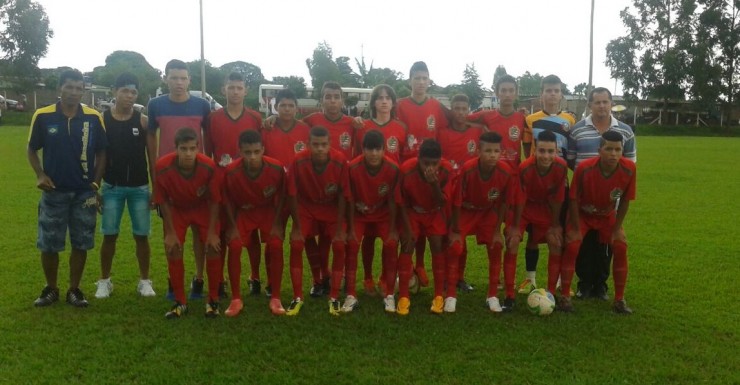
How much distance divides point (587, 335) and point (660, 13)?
167 feet

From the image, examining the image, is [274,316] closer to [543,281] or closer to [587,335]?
[587,335]

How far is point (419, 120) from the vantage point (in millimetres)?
5684

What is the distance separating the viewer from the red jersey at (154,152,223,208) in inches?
187

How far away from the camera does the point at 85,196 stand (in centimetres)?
501

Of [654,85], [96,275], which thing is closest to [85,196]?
[96,275]

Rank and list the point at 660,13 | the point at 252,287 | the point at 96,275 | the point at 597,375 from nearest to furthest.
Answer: the point at 597,375 → the point at 252,287 → the point at 96,275 → the point at 660,13

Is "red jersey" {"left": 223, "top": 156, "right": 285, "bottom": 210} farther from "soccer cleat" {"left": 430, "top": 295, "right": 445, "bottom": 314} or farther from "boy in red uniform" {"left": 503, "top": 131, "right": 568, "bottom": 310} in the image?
"boy in red uniform" {"left": 503, "top": 131, "right": 568, "bottom": 310}

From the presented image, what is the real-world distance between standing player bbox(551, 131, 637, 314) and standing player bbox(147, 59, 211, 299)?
319cm

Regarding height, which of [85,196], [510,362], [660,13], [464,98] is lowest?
[510,362]

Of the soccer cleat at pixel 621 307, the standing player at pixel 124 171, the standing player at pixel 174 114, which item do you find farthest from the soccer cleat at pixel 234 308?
the soccer cleat at pixel 621 307

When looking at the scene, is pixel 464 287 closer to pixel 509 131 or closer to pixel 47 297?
pixel 509 131

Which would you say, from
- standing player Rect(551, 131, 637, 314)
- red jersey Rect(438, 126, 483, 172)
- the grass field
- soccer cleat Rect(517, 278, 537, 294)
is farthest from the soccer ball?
red jersey Rect(438, 126, 483, 172)

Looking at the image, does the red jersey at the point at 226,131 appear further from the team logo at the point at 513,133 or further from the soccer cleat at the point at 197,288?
the team logo at the point at 513,133

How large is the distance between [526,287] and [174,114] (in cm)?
361
